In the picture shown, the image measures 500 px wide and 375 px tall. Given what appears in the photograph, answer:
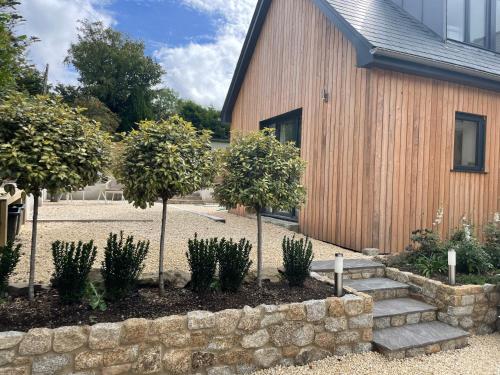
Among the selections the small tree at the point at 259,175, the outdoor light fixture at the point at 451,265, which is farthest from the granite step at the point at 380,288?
the small tree at the point at 259,175

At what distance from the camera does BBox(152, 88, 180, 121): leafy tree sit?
2775 centimetres

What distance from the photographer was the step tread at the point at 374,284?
3.98 meters

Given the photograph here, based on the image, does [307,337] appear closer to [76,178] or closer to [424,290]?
[424,290]

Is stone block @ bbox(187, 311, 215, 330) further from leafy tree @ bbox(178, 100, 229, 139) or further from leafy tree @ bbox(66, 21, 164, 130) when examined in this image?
leafy tree @ bbox(178, 100, 229, 139)

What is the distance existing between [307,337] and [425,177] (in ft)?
12.6

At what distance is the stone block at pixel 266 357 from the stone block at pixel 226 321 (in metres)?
0.31

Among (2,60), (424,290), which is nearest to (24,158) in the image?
(2,60)

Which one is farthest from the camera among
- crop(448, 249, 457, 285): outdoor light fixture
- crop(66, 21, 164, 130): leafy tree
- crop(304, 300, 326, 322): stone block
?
crop(66, 21, 164, 130): leafy tree

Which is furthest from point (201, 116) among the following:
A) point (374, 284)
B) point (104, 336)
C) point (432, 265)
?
point (104, 336)

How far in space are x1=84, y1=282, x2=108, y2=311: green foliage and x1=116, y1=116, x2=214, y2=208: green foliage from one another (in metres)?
0.78

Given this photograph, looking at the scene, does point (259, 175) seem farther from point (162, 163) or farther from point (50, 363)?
point (50, 363)

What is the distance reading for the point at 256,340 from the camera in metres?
2.84

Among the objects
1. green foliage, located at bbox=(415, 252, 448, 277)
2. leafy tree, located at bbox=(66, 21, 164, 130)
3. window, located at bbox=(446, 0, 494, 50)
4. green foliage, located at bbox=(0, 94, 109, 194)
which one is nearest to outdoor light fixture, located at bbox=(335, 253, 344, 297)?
green foliage, located at bbox=(415, 252, 448, 277)

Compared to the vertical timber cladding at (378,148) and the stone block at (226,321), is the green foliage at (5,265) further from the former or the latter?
the vertical timber cladding at (378,148)
